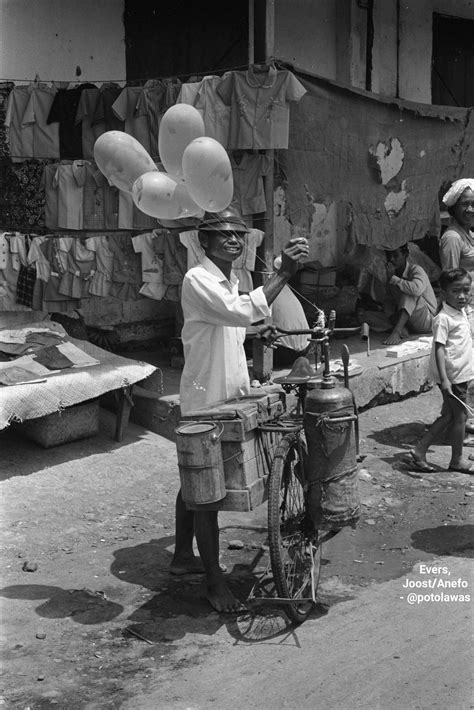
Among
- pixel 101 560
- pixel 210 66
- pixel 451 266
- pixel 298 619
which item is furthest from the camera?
pixel 210 66

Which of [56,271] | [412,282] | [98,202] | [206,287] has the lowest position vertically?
[412,282]

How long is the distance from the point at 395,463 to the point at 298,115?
322 centimetres

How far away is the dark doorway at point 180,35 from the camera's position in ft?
30.0

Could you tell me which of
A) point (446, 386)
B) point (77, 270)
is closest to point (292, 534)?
point (446, 386)

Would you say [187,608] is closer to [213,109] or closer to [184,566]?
[184,566]

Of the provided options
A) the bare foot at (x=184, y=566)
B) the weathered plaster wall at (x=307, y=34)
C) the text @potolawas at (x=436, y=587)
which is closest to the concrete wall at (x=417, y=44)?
the weathered plaster wall at (x=307, y=34)

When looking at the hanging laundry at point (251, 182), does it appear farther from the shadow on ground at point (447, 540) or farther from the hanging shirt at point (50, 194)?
the shadow on ground at point (447, 540)

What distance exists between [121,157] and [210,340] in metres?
1.38

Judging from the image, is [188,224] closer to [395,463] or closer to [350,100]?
[350,100]

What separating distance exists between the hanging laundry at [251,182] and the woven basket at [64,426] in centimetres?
220

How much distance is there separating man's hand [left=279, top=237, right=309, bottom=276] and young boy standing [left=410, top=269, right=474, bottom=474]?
2.64m

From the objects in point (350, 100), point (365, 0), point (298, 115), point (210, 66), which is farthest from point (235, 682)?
point (365, 0)

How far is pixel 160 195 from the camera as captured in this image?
508 centimetres

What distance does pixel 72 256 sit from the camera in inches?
329
